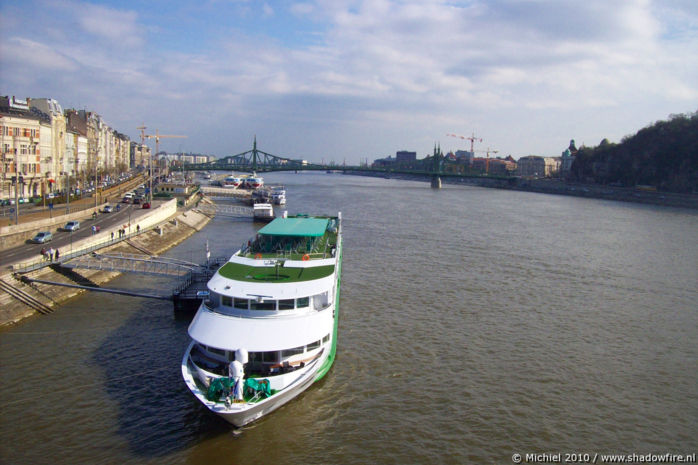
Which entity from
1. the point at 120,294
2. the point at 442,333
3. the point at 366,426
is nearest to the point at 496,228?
the point at 442,333

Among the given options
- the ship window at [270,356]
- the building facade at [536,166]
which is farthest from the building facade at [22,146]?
the building facade at [536,166]

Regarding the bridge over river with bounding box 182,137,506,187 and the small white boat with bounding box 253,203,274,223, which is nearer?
the small white boat with bounding box 253,203,274,223

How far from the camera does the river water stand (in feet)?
35.6

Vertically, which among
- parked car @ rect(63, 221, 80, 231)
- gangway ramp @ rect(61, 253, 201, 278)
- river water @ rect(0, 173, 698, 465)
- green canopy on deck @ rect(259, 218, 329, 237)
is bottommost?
river water @ rect(0, 173, 698, 465)

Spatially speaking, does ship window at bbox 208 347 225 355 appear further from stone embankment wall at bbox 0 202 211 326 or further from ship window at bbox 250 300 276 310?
stone embankment wall at bbox 0 202 211 326

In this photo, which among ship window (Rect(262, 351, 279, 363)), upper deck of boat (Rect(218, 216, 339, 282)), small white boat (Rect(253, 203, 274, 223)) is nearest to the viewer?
ship window (Rect(262, 351, 279, 363))

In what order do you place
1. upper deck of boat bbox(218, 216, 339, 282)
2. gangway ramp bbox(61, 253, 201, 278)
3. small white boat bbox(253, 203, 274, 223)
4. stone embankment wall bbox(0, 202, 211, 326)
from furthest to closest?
small white boat bbox(253, 203, 274, 223), gangway ramp bbox(61, 253, 201, 278), stone embankment wall bbox(0, 202, 211, 326), upper deck of boat bbox(218, 216, 339, 282)

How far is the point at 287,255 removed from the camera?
738 inches

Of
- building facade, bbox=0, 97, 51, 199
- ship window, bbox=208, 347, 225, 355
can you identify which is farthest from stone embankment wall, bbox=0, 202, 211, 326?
building facade, bbox=0, 97, 51, 199

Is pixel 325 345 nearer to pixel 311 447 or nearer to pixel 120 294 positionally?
pixel 311 447

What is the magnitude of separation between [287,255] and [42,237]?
14.1 metres

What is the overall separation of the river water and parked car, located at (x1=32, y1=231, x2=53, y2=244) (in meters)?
5.12

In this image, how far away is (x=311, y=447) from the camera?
10.7 metres

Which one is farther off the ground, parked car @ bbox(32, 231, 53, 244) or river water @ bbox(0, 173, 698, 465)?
parked car @ bbox(32, 231, 53, 244)
